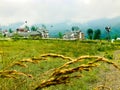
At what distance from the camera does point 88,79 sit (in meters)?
15.9

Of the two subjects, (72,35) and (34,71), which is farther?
(72,35)

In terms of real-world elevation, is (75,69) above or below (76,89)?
above

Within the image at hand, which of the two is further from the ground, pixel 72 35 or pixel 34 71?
pixel 34 71

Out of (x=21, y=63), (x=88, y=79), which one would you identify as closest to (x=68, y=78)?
(x=21, y=63)

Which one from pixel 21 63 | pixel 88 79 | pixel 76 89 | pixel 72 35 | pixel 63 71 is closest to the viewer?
pixel 63 71

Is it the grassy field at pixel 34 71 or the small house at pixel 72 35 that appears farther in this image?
the small house at pixel 72 35

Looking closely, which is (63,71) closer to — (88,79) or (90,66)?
(90,66)

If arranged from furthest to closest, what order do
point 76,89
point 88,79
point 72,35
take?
point 72,35 → point 88,79 → point 76,89

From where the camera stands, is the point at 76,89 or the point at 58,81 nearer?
the point at 58,81

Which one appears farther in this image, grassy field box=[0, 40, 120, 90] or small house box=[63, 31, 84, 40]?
small house box=[63, 31, 84, 40]

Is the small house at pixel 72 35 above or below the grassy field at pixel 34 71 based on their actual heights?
below

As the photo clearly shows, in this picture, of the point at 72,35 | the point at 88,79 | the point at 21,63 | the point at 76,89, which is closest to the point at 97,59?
the point at 21,63

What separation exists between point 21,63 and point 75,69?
0.97ft

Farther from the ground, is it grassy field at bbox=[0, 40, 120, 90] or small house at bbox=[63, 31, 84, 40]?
grassy field at bbox=[0, 40, 120, 90]
